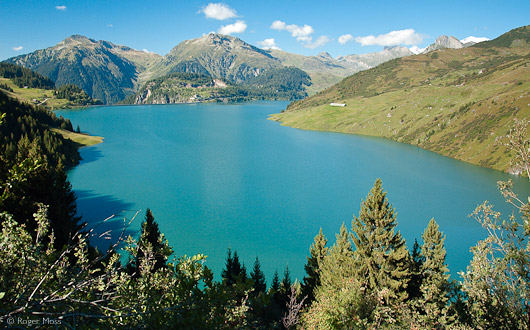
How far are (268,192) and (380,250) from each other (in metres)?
32.2

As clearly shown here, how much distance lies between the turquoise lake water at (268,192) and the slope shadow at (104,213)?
0.18 meters

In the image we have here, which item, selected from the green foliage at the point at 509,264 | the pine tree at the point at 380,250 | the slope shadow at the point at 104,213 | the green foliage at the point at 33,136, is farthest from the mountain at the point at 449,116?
the green foliage at the point at 33,136

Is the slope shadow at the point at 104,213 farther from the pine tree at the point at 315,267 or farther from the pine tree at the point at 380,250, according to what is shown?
the pine tree at the point at 380,250

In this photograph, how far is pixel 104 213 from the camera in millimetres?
41906

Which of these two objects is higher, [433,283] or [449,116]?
[449,116]

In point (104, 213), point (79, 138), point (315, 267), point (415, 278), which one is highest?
point (79, 138)

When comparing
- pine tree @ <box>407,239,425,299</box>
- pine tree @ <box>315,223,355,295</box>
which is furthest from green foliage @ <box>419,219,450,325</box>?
pine tree @ <box>315,223,355,295</box>

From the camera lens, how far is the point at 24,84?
19750 cm

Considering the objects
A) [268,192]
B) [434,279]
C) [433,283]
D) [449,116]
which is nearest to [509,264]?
[433,283]

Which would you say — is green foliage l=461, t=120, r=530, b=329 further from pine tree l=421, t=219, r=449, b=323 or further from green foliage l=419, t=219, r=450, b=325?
pine tree l=421, t=219, r=449, b=323

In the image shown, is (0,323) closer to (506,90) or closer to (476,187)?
(476,187)

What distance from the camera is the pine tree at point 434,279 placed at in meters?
18.6

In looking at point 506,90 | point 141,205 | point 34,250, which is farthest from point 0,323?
point 506,90

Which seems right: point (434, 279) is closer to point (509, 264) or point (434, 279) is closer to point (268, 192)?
point (509, 264)
